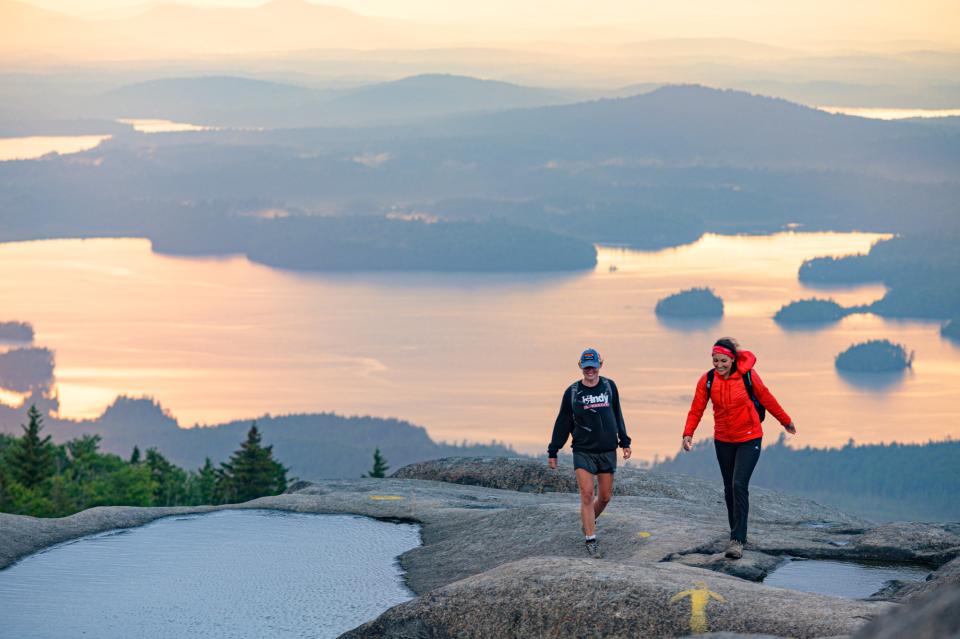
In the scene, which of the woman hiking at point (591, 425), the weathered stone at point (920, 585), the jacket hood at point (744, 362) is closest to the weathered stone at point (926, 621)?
the weathered stone at point (920, 585)

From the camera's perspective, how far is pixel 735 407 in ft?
75.7

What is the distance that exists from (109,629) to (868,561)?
15100 millimetres

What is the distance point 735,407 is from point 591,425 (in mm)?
2785

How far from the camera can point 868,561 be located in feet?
85.5

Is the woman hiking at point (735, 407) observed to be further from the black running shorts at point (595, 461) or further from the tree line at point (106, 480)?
the tree line at point (106, 480)

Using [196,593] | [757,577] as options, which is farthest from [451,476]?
[757,577]

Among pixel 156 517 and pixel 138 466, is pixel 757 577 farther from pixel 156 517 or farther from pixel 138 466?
pixel 138 466

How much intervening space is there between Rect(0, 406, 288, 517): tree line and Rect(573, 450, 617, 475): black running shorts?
60488mm

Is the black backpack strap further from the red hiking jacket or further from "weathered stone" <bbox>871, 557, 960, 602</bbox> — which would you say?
"weathered stone" <bbox>871, 557, 960, 602</bbox>

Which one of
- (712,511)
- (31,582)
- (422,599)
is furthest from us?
(712,511)

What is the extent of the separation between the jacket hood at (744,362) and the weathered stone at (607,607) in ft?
12.0

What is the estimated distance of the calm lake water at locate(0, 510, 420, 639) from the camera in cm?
2467

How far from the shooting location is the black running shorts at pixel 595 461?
80.3 ft

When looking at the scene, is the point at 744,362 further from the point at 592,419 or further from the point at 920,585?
the point at 920,585
